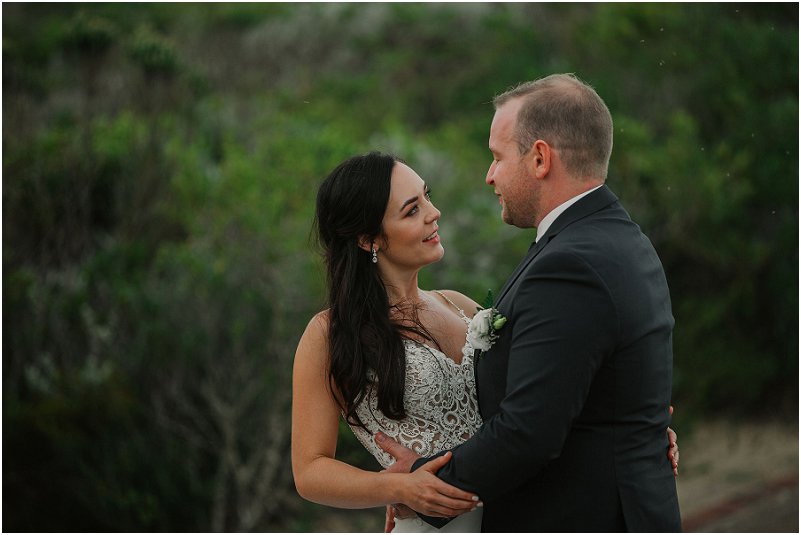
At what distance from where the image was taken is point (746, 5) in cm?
1169

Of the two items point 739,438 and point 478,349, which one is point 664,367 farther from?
point 739,438

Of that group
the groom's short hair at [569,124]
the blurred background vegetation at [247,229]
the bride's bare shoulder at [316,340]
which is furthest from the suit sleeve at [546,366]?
the blurred background vegetation at [247,229]

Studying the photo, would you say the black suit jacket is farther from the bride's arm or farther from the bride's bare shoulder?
the bride's bare shoulder

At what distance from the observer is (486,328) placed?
2.52 metres

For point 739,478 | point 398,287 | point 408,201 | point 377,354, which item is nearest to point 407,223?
point 408,201

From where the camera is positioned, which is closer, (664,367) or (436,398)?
(664,367)

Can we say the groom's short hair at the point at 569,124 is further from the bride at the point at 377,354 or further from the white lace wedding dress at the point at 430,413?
the white lace wedding dress at the point at 430,413

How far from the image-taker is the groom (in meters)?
2.34

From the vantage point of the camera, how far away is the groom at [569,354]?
7.66 feet

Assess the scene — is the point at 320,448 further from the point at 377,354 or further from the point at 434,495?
the point at 434,495

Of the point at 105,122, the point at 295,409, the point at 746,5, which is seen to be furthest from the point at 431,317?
the point at 746,5

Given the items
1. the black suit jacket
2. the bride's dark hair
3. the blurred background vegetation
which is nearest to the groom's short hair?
the black suit jacket

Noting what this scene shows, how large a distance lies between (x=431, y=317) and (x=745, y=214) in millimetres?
7838

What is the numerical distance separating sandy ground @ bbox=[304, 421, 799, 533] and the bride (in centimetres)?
472
